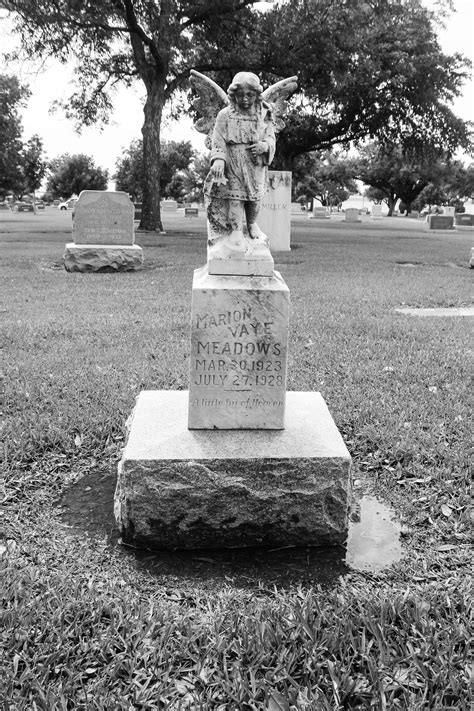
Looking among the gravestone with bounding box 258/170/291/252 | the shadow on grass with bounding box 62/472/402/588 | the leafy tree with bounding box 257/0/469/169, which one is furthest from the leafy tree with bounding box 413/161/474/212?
the shadow on grass with bounding box 62/472/402/588

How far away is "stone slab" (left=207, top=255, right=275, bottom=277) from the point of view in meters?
3.29

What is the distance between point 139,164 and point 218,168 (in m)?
51.8

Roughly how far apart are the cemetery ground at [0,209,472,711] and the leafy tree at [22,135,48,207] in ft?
150

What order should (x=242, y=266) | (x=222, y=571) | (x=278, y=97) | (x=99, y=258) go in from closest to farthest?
(x=222, y=571) < (x=242, y=266) < (x=278, y=97) < (x=99, y=258)

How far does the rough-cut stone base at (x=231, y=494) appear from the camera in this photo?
305 centimetres

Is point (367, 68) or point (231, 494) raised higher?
point (367, 68)

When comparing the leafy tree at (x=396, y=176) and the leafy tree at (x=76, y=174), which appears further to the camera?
the leafy tree at (x=76, y=174)

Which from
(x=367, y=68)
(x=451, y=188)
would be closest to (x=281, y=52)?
(x=367, y=68)

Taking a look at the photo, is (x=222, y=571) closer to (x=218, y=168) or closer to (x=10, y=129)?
(x=218, y=168)

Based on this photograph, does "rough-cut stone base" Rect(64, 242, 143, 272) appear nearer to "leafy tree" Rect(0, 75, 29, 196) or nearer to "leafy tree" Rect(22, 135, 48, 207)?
"leafy tree" Rect(0, 75, 29, 196)

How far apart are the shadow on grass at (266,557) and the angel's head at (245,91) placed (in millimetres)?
2267

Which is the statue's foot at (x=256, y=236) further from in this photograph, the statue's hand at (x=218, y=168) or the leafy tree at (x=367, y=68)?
the leafy tree at (x=367, y=68)

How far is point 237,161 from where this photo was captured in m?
3.38

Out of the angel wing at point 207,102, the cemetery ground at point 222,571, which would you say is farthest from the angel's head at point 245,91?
the cemetery ground at point 222,571
